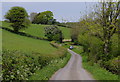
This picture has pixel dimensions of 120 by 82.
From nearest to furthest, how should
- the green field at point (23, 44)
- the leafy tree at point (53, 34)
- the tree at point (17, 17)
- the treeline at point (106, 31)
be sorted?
the treeline at point (106, 31)
the green field at point (23, 44)
the tree at point (17, 17)
the leafy tree at point (53, 34)

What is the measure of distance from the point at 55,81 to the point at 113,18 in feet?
51.8

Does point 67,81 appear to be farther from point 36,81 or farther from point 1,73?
point 1,73

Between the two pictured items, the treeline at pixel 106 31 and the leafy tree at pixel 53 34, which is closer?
the treeline at pixel 106 31

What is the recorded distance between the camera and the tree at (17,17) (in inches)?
3044

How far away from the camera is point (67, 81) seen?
16422 millimetres

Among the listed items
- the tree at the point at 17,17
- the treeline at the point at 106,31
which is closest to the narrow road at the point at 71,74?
the treeline at the point at 106,31

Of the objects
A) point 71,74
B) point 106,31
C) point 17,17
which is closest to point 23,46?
point 106,31

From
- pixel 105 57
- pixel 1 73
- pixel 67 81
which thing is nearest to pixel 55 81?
pixel 67 81

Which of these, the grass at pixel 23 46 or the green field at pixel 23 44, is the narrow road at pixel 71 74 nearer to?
the grass at pixel 23 46

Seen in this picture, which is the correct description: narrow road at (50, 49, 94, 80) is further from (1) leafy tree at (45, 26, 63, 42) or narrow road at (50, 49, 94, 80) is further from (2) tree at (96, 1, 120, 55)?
(1) leafy tree at (45, 26, 63, 42)

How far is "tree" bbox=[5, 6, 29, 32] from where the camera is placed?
77.3 m

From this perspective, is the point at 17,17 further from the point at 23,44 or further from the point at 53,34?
the point at 23,44

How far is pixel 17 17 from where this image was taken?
259 ft

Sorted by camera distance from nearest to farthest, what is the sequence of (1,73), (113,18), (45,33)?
1. (1,73)
2. (113,18)
3. (45,33)
